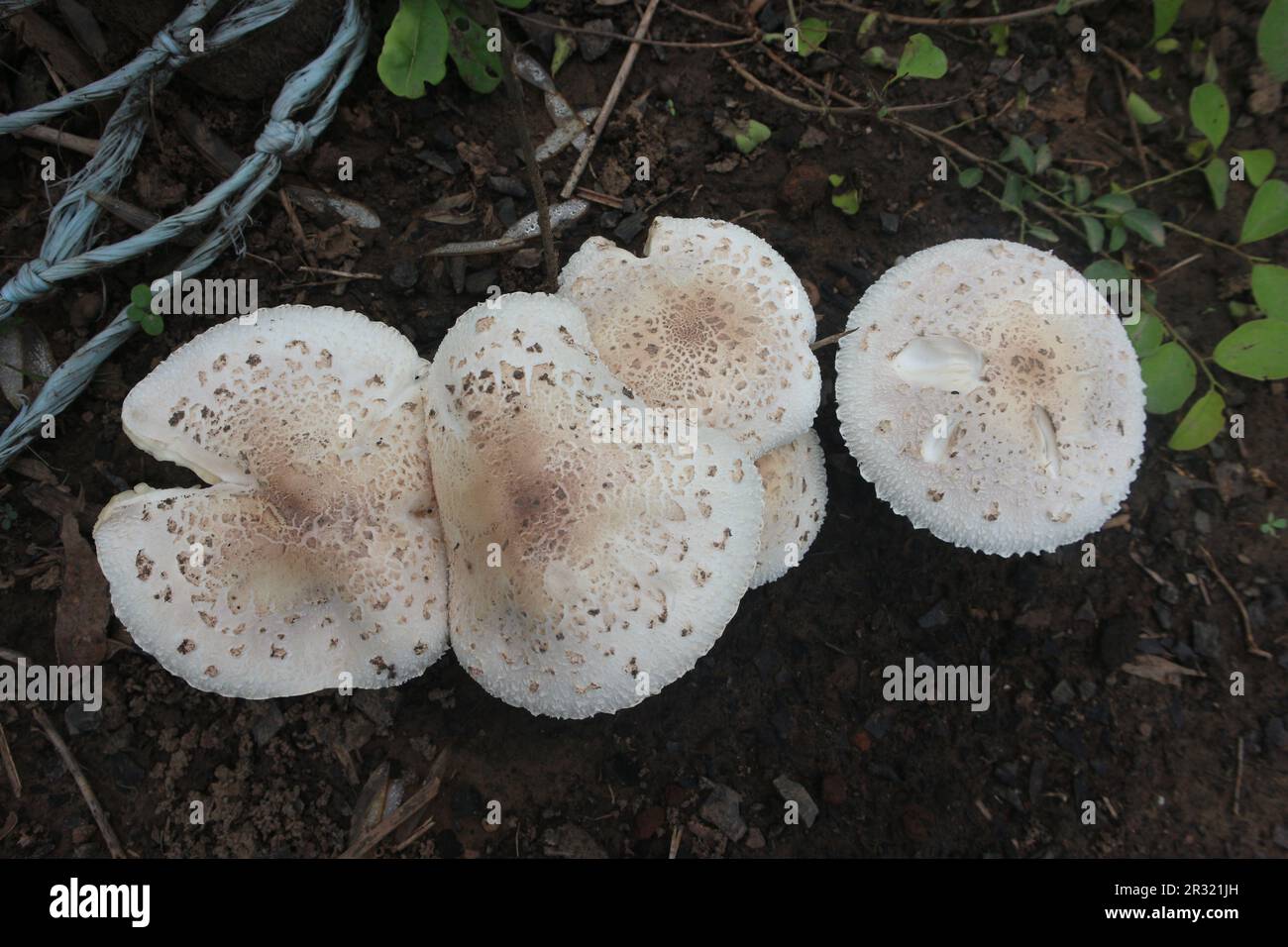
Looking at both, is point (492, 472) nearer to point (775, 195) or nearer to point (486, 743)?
point (486, 743)

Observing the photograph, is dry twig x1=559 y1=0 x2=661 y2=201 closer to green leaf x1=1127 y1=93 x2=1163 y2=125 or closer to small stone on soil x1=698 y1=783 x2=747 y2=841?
green leaf x1=1127 y1=93 x2=1163 y2=125

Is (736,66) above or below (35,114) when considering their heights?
above

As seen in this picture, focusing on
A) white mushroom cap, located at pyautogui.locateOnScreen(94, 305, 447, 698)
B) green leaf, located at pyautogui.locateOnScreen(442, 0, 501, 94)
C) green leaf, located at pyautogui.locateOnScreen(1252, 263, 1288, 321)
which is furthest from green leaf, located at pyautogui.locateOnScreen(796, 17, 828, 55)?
white mushroom cap, located at pyautogui.locateOnScreen(94, 305, 447, 698)

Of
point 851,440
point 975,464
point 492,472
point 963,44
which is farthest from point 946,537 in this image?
point 963,44

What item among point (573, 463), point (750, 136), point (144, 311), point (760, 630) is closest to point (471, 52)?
point (750, 136)

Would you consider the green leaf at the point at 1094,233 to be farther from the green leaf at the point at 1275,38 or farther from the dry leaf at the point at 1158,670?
the dry leaf at the point at 1158,670

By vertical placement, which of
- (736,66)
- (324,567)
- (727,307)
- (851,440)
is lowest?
(324,567)
